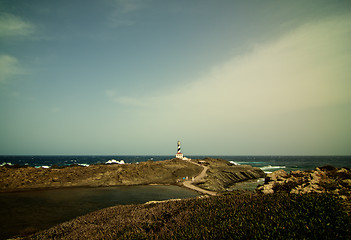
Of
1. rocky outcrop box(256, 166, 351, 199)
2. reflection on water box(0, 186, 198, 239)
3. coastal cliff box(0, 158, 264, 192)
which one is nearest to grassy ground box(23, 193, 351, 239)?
rocky outcrop box(256, 166, 351, 199)

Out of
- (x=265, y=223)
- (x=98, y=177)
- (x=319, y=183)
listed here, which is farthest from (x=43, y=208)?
(x=319, y=183)

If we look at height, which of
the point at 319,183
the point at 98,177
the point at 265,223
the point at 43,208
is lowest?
the point at 98,177

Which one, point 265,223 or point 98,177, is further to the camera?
point 98,177

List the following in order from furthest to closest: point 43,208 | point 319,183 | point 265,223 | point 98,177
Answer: point 98,177 → point 43,208 → point 319,183 → point 265,223

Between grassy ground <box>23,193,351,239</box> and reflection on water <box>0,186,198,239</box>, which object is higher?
grassy ground <box>23,193,351,239</box>

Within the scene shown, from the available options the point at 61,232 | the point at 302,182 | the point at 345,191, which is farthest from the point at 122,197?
the point at 345,191

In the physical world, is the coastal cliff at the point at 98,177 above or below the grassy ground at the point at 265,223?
below

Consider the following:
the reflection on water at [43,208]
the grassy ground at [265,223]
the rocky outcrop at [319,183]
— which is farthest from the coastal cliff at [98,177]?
the grassy ground at [265,223]

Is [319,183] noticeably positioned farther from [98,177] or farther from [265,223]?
[98,177]

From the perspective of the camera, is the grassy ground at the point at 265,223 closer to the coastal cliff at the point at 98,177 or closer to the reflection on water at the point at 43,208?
the reflection on water at the point at 43,208

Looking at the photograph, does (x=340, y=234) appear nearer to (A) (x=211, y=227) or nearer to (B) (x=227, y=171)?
(A) (x=211, y=227)

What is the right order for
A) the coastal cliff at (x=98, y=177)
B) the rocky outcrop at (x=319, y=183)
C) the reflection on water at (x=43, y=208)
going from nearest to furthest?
the rocky outcrop at (x=319, y=183), the reflection on water at (x=43, y=208), the coastal cliff at (x=98, y=177)

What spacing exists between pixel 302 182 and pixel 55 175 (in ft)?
138

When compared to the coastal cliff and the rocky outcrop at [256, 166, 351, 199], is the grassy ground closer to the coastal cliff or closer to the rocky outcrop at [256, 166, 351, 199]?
the rocky outcrop at [256, 166, 351, 199]
